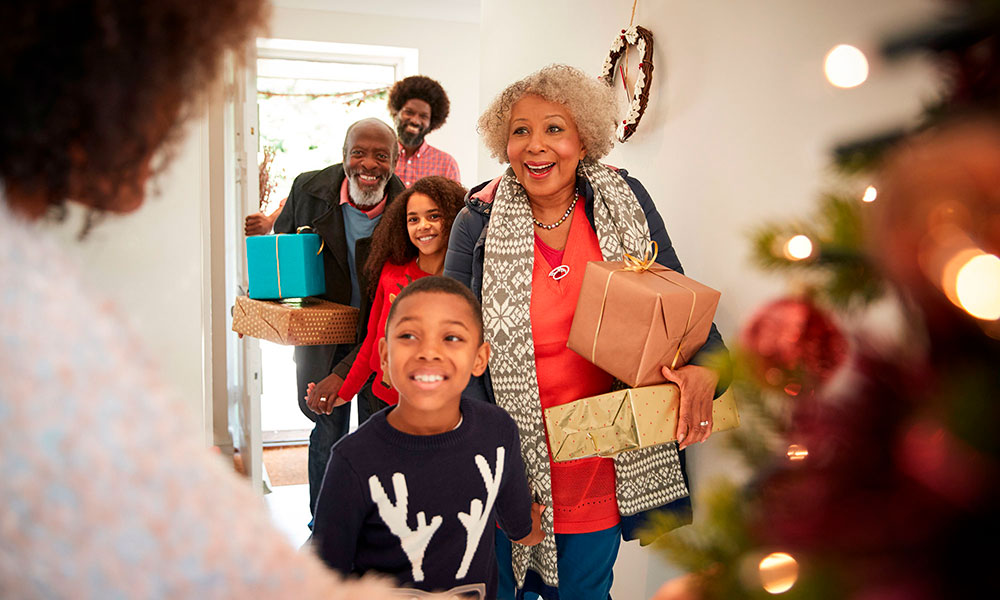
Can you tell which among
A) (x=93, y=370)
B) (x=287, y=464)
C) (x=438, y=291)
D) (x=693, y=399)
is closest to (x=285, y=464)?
(x=287, y=464)

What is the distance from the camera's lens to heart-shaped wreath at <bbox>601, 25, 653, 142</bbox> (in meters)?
1.99

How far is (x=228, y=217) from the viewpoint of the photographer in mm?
3250

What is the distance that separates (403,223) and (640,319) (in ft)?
3.61

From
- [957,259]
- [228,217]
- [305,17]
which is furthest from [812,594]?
[305,17]

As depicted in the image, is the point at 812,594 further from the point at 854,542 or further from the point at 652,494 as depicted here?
the point at 652,494

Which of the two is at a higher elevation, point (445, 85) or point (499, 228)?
point (445, 85)

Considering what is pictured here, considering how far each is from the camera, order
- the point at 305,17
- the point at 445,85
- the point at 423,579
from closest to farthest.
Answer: the point at 423,579, the point at 305,17, the point at 445,85

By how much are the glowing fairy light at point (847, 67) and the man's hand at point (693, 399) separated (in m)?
1.03

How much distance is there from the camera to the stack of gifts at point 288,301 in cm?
229

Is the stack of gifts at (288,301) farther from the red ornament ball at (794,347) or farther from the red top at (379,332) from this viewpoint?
the red ornament ball at (794,347)

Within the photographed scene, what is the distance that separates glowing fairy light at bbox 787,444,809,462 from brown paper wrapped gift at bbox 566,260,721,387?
92 cm

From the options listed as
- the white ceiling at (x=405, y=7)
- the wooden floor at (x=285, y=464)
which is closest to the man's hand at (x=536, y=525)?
the wooden floor at (x=285, y=464)

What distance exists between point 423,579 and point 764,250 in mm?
935

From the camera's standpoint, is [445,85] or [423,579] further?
[445,85]
